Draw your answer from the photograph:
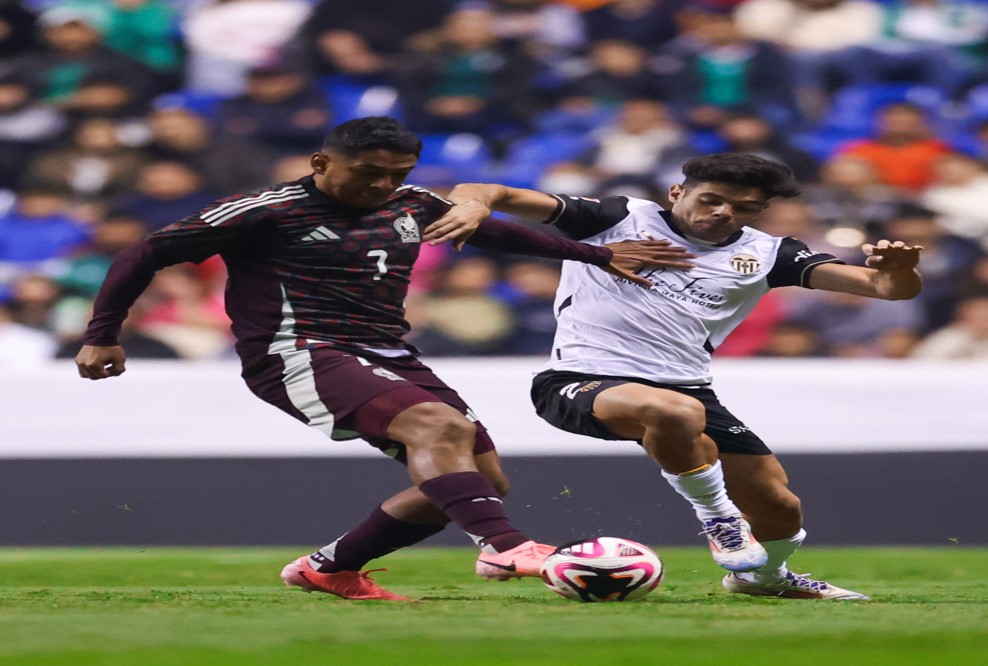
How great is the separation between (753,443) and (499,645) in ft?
7.21

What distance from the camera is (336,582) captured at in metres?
5.11

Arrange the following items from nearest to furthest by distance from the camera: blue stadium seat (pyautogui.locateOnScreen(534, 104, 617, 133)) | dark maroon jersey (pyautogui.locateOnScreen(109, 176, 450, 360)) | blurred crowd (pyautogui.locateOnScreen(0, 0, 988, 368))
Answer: dark maroon jersey (pyautogui.locateOnScreen(109, 176, 450, 360)) → blurred crowd (pyautogui.locateOnScreen(0, 0, 988, 368)) → blue stadium seat (pyautogui.locateOnScreen(534, 104, 617, 133))

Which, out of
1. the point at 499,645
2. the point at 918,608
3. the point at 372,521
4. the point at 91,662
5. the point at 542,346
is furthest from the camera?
the point at 542,346

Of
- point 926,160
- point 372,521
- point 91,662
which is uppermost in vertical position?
point 926,160

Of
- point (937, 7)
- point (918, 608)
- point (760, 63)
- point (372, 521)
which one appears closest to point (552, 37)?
point (760, 63)

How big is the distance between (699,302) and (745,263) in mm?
226

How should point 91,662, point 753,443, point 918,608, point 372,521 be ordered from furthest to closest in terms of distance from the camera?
point 753,443 → point 372,521 → point 918,608 → point 91,662

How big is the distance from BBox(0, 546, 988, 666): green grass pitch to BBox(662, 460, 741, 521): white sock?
0.94 feet

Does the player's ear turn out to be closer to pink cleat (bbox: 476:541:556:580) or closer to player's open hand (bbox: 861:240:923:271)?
pink cleat (bbox: 476:541:556:580)

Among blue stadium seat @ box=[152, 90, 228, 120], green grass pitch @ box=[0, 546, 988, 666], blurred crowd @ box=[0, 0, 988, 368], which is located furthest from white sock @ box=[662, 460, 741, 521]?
blue stadium seat @ box=[152, 90, 228, 120]

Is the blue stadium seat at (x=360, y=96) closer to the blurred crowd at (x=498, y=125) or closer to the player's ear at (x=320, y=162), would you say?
the blurred crowd at (x=498, y=125)

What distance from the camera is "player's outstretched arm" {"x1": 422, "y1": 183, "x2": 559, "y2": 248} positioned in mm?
4895

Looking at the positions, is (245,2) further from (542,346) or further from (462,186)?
(462,186)

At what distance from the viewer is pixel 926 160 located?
9047 millimetres
